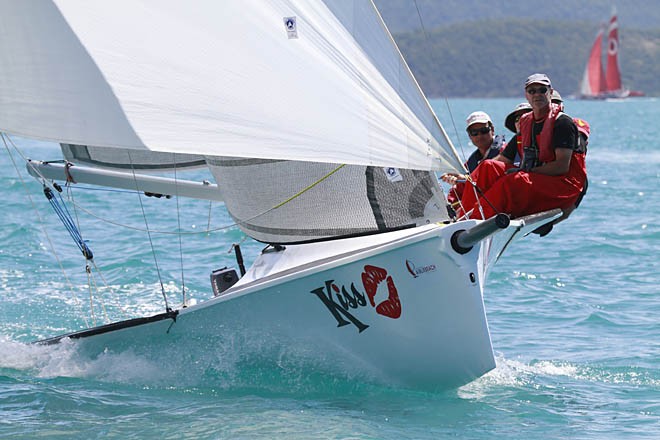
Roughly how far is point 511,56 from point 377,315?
121978mm

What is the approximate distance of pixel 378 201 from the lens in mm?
5859

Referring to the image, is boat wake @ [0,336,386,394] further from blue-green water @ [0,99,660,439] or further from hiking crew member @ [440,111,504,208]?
hiking crew member @ [440,111,504,208]

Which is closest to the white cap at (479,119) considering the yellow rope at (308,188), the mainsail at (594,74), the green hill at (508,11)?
the yellow rope at (308,188)

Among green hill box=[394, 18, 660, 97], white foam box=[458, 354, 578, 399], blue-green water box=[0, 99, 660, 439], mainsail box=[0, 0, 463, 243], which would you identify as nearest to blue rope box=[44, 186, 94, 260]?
blue-green water box=[0, 99, 660, 439]

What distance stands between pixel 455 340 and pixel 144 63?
2.15m

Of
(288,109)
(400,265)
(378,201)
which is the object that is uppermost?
(288,109)

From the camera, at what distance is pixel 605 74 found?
9506cm

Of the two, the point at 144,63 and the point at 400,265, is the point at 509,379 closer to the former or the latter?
the point at 400,265

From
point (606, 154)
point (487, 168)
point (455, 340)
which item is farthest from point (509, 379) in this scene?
point (606, 154)

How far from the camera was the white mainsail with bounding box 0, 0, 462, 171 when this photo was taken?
5031 millimetres

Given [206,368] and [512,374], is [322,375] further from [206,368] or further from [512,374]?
[512,374]

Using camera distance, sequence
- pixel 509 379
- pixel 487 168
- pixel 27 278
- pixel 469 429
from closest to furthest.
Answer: pixel 469 429 < pixel 487 168 < pixel 509 379 < pixel 27 278

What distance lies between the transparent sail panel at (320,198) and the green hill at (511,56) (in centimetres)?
11117

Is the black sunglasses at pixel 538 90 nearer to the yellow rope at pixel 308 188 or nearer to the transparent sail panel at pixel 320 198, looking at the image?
the transparent sail panel at pixel 320 198
